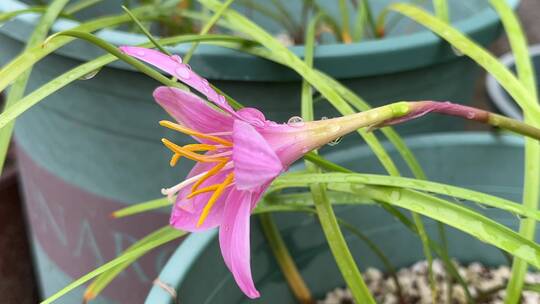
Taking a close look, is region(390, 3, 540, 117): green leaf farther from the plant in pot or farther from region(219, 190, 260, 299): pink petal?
region(219, 190, 260, 299): pink petal

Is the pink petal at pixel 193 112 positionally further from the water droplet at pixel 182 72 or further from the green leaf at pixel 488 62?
the green leaf at pixel 488 62

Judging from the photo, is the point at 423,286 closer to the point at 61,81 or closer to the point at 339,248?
the point at 339,248

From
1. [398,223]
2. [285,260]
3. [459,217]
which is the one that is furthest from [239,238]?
[398,223]

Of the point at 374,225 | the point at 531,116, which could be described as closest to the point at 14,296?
the point at 374,225

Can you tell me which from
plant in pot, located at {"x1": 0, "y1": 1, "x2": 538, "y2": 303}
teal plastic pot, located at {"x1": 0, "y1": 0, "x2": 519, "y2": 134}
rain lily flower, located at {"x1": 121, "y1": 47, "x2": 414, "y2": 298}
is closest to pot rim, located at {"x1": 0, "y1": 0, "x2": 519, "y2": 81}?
teal plastic pot, located at {"x1": 0, "y1": 0, "x2": 519, "y2": 134}

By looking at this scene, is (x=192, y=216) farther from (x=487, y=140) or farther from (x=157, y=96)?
(x=487, y=140)

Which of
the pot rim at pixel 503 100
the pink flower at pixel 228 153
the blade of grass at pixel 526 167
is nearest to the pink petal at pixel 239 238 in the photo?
the pink flower at pixel 228 153
